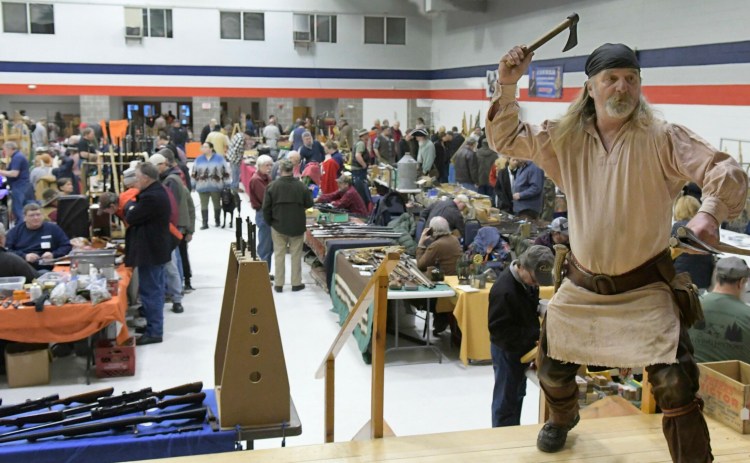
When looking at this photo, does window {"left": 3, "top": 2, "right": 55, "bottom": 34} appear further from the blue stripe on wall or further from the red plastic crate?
the red plastic crate

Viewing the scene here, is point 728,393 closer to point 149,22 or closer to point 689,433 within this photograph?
point 689,433

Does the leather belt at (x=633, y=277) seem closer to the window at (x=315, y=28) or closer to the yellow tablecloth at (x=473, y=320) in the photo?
the yellow tablecloth at (x=473, y=320)

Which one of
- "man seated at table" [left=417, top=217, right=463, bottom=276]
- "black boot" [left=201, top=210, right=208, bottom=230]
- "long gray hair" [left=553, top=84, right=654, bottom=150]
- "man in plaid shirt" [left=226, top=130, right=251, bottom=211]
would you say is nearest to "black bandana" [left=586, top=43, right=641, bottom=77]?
"long gray hair" [left=553, top=84, right=654, bottom=150]

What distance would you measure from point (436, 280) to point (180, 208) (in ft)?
10.8

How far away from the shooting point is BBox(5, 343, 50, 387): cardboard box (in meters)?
6.70

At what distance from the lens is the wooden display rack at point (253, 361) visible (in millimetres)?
3941

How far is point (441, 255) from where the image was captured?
26.1 feet

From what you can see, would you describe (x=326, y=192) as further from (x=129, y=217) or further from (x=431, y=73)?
(x=431, y=73)

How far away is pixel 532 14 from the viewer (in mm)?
18078

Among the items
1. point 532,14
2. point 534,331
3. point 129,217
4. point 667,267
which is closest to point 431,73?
point 532,14

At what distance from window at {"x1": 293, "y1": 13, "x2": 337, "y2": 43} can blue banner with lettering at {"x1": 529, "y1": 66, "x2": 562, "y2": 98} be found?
815 centimetres

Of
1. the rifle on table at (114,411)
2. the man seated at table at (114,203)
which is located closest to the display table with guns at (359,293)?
the man seated at table at (114,203)

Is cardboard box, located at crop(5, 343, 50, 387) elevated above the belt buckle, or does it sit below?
below

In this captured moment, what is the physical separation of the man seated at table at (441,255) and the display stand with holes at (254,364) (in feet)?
13.0
